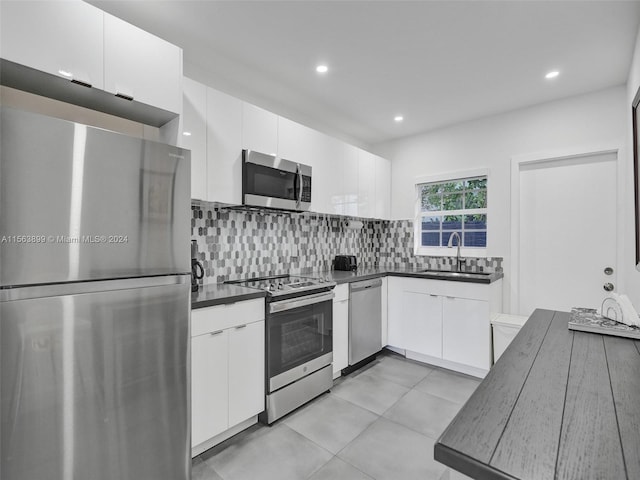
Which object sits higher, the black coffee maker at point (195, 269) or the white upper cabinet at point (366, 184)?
the white upper cabinet at point (366, 184)

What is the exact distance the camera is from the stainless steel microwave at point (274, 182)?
2295 millimetres

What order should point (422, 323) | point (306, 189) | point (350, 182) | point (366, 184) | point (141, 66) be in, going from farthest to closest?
point (366, 184), point (350, 182), point (422, 323), point (306, 189), point (141, 66)

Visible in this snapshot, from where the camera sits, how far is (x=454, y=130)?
3.65 meters

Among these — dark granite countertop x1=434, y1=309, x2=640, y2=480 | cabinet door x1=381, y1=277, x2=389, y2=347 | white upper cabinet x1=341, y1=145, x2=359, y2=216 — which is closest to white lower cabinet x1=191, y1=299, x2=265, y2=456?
dark granite countertop x1=434, y1=309, x2=640, y2=480

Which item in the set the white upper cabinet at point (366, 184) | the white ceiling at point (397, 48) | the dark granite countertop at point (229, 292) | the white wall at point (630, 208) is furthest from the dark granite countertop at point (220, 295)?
the white wall at point (630, 208)

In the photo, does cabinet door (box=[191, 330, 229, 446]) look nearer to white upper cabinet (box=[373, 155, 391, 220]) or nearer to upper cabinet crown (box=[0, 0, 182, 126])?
upper cabinet crown (box=[0, 0, 182, 126])

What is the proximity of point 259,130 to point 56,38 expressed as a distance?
1299 mm

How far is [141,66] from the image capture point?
5.16 ft

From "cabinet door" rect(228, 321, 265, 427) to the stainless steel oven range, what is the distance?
0.06 meters

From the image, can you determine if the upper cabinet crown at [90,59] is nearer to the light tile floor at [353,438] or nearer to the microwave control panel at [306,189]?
the microwave control panel at [306,189]

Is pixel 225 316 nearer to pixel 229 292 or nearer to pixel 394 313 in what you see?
pixel 229 292

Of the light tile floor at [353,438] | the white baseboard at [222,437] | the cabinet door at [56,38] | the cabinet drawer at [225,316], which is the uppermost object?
the cabinet door at [56,38]

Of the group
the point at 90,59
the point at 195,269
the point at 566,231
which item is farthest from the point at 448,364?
the point at 90,59

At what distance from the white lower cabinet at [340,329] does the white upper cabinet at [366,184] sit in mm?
1042
